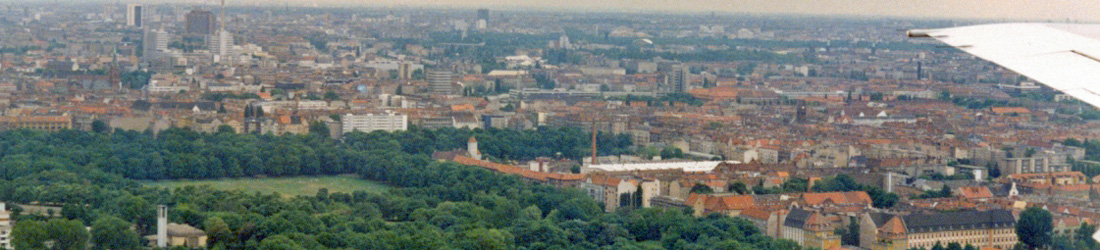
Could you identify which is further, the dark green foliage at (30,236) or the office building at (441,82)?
the office building at (441,82)

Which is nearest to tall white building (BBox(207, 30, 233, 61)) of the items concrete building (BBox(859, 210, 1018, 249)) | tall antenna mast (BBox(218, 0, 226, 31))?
tall antenna mast (BBox(218, 0, 226, 31))

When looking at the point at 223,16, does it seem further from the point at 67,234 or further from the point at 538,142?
the point at 67,234

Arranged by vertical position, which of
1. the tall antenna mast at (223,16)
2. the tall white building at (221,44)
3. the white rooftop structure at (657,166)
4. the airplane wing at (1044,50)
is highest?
the airplane wing at (1044,50)

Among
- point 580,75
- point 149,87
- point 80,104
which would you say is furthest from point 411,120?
point 580,75

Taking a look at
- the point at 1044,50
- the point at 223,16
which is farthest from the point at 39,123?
the point at 223,16

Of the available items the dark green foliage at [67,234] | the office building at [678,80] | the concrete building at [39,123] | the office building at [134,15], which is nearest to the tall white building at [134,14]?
the office building at [134,15]

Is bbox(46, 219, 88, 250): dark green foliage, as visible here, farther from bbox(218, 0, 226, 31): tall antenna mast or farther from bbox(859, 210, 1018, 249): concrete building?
bbox(218, 0, 226, 31): tall antenna mast

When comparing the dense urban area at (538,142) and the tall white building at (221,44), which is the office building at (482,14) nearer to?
the dense urban area at (538,142)
